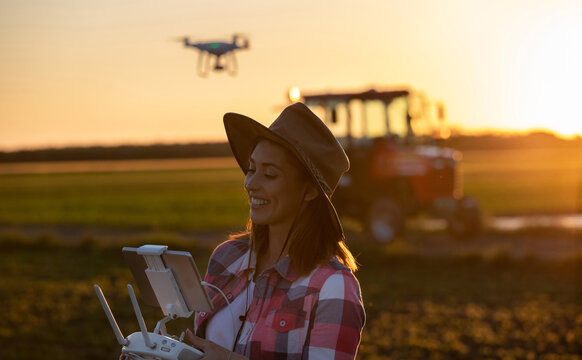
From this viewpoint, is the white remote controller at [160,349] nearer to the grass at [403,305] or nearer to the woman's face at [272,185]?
the woman's face at [272,185]

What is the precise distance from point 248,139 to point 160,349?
76cm

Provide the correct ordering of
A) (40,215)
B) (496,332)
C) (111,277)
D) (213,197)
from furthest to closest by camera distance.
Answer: (213,197), (40,215), (111,277), (496,332)

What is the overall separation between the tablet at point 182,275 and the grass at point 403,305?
13.8 feet

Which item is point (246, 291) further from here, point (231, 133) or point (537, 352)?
point (537, 352)

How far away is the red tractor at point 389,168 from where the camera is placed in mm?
13242

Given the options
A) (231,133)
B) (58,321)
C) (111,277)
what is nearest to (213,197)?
(111,277)

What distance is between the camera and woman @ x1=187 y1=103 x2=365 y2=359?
1.89m

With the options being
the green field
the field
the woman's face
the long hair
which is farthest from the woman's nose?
the green field

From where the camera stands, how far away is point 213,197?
1254 inches

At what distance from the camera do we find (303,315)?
6.31ft

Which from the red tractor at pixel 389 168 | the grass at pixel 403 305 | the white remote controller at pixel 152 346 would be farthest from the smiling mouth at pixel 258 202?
the red tractor at pixel 389 168

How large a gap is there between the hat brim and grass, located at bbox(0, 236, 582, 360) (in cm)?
386

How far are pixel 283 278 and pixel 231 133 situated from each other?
1.65ft

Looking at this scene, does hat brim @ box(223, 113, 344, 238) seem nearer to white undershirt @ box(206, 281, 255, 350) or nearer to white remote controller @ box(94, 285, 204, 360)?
white undershirt @ box(206, 281, 255, 350)
